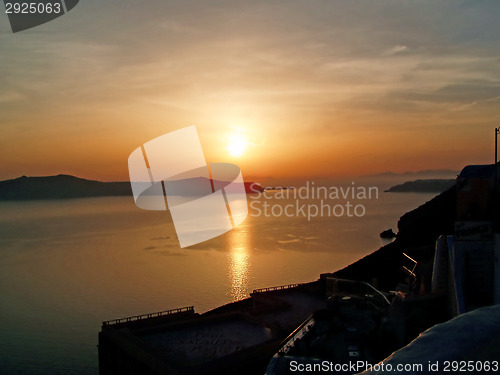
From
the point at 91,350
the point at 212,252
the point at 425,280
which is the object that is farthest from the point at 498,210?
the point at 212,252

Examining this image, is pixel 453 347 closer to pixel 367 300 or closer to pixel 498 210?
pixel 367 300

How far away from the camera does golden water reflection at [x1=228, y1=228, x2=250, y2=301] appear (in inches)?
1430

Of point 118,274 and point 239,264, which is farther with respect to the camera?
point 239,264

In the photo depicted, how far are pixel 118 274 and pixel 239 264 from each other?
41.7 ft

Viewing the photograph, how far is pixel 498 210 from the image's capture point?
1140cm

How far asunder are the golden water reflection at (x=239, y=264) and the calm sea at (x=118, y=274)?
10 cm

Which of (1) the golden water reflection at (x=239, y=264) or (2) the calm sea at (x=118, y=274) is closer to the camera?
(2) the calm sea at (x=118, y=274)

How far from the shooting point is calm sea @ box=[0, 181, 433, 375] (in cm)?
2472

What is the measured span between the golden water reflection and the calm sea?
100 mm

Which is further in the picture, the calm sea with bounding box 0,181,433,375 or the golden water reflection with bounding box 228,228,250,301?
the golden water reflection with bounding box 228,228,250,301

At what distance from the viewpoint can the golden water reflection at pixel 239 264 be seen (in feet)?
119

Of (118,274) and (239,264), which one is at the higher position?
(118,274)

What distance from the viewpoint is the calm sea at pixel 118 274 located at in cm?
2472

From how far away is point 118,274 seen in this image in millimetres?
43375
